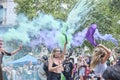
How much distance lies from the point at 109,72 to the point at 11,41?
13.5m

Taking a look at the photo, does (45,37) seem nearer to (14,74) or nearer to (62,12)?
(14,74)

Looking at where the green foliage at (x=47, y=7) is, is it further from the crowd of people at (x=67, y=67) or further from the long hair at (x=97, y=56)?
the long hair at (x=97, y=56)

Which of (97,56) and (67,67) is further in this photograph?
(67,67)

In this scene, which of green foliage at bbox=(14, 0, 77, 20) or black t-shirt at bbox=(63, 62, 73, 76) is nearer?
black t-shirt at bbox=(63, 62, 73, 76)

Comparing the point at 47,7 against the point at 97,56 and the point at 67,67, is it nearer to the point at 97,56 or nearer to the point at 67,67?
the point at 67,67

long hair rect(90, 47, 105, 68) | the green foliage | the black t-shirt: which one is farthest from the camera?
the green foliage

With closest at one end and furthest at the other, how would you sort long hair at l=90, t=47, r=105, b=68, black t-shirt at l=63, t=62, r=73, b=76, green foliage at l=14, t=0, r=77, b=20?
long hair at l=90, t=47, r=105, b=68, black t-shirt at l=63, t=62, r=73, b=76, green foliage at l=14, t=0, r=77, b=20

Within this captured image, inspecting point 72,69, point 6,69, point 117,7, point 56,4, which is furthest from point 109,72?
point 117,7

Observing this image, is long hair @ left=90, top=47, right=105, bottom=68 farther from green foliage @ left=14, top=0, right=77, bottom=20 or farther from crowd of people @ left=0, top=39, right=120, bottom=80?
green foliage @ left=14, top=0, right=77, bottom=20

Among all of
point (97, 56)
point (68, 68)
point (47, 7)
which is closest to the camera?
point (97, 56)

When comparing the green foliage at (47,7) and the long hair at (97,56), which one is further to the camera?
the green foliage at (47,7)

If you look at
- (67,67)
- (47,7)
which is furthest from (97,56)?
(47,7)

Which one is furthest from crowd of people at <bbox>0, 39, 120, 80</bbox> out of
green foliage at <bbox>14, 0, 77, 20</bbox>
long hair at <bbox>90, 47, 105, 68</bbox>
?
green foliage at <bbox>14, 0, 77, 20</bbox>

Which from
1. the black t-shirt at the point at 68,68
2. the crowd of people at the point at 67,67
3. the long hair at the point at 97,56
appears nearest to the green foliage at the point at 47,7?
the crowd of people at the point at 67,67
